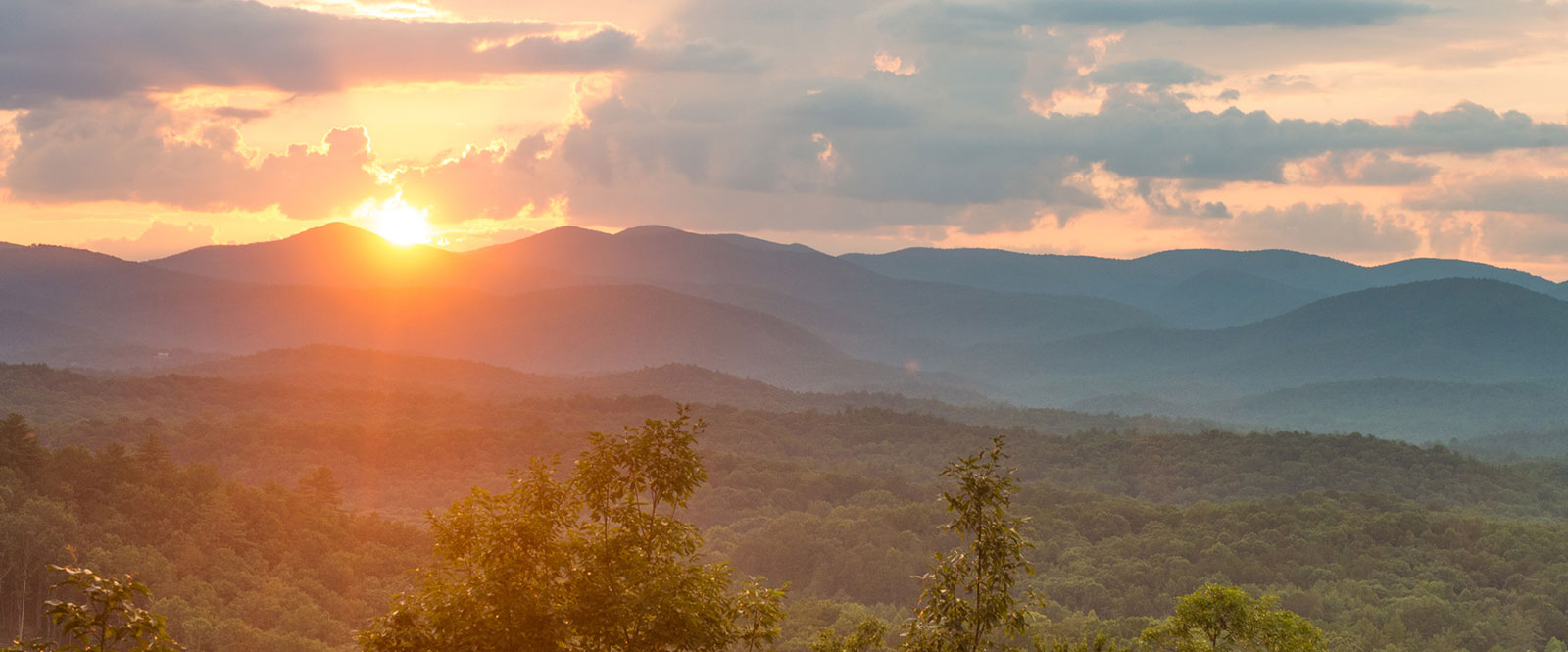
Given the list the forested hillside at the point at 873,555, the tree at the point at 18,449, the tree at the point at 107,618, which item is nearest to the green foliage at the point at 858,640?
the tree at the point at 107,618

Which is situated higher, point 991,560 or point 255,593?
point 991,560

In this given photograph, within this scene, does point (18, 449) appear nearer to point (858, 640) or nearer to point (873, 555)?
point (873, 555)

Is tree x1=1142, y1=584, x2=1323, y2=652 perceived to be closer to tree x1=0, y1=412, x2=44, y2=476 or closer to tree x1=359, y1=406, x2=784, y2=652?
tree x1=359, y1=406, x2=784, y2=652

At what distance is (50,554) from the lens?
316ft

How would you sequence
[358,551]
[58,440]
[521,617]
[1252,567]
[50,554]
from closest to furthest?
1. [521,617]
2. [50,554]
3. [358,551]
4. [1252,567]
5. [58,440]

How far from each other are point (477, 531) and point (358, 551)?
11312 cm

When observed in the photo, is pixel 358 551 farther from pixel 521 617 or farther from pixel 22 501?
pixel 521 617

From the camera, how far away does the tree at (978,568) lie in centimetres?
2327

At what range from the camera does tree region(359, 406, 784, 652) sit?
22500 millimetres

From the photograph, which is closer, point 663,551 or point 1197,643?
point 663,551

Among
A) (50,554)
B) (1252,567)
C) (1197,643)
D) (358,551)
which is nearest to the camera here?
(1197,643)

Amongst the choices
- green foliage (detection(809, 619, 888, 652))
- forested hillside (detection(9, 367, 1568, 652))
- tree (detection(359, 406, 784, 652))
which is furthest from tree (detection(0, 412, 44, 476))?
tree (detection(359, 406, 784, 652))

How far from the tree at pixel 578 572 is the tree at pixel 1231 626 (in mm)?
17712

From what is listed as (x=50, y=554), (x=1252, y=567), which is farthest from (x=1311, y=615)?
(x=50, y=554)
